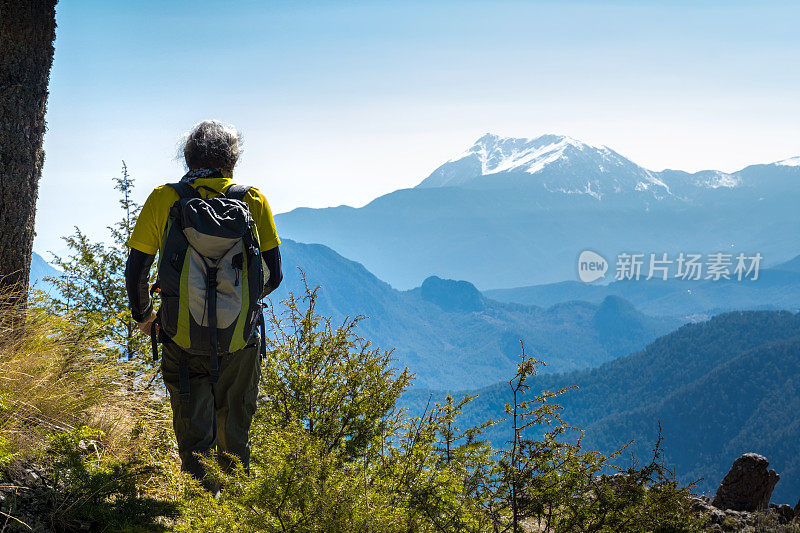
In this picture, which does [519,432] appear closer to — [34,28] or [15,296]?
[15,296]

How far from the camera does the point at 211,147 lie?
12.1ft

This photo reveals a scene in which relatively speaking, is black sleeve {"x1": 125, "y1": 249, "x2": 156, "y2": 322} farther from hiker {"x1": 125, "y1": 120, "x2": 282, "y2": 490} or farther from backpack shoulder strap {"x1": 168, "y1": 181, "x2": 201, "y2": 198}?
backpack shoulder strap {"x1": 168, "y1": 181, "x2": 201, "y2": 198}

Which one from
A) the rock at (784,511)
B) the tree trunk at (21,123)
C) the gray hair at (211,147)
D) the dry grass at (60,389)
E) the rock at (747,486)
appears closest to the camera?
the gray hair at (211,147)

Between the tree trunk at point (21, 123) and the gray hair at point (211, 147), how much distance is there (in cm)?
249

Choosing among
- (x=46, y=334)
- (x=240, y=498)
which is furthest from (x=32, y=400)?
(x=240, y=498)

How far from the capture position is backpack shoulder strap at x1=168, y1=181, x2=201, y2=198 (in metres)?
3.54

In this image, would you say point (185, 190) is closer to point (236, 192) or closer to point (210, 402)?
point (236, 192)

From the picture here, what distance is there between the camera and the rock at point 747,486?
834 cm

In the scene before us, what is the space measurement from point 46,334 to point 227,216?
2621mm

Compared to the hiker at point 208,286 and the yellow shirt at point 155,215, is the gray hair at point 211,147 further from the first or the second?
the yellow shirt at point 155,215

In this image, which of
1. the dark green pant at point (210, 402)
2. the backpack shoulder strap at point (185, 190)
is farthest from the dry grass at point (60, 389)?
the backpack shoulder strap at point (185, 190)

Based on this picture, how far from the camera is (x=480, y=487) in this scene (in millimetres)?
3357

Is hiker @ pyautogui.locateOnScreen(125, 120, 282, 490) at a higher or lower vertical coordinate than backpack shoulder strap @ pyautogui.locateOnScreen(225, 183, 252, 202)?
lower

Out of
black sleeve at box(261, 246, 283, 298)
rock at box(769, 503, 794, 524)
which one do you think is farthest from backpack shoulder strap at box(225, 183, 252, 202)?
rock at box(769, 503, 794, 524)
